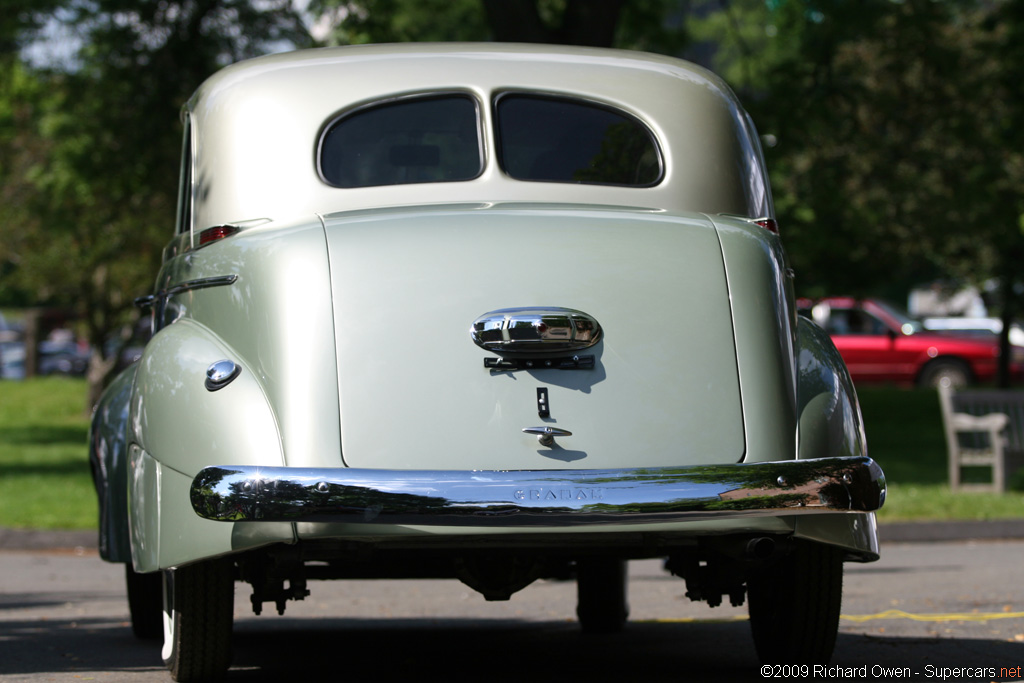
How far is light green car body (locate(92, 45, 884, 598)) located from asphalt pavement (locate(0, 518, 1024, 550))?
22.0 ft

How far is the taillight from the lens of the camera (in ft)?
14.6

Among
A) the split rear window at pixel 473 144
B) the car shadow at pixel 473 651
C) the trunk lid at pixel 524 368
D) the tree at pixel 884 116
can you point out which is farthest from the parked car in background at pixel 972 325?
the trunk lid at pixel 524 368

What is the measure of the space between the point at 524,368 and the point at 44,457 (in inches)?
572

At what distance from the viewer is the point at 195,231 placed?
15.4 ft

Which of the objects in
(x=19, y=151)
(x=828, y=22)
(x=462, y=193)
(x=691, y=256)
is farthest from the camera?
(x=19, y=151)

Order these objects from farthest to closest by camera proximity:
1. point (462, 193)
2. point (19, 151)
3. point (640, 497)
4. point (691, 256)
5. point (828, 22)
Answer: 1. point (19, 151)
2. point (828, 22)
3. point (462, 193)
4. point (691, 256)
5. point (640, 497)

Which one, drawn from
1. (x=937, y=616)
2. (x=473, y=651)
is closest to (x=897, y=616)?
(x=937, y=616)

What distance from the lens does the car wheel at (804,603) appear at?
4.27 meters

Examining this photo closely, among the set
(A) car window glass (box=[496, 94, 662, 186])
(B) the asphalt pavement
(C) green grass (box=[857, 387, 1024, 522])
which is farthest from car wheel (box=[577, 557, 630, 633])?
(B) the asphalt pavement

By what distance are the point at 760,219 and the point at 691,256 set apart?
30.0 inches

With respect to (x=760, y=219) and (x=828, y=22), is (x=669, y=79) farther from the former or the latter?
(x=828, y=22)

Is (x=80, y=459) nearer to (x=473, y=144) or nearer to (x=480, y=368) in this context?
(x=473, y=144)

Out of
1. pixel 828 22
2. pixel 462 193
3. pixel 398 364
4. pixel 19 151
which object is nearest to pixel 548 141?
pixel 462 193

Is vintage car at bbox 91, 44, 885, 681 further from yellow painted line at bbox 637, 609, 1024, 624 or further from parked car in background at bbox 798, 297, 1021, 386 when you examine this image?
parked car in background at bbox 798, 297, 1021, 386
